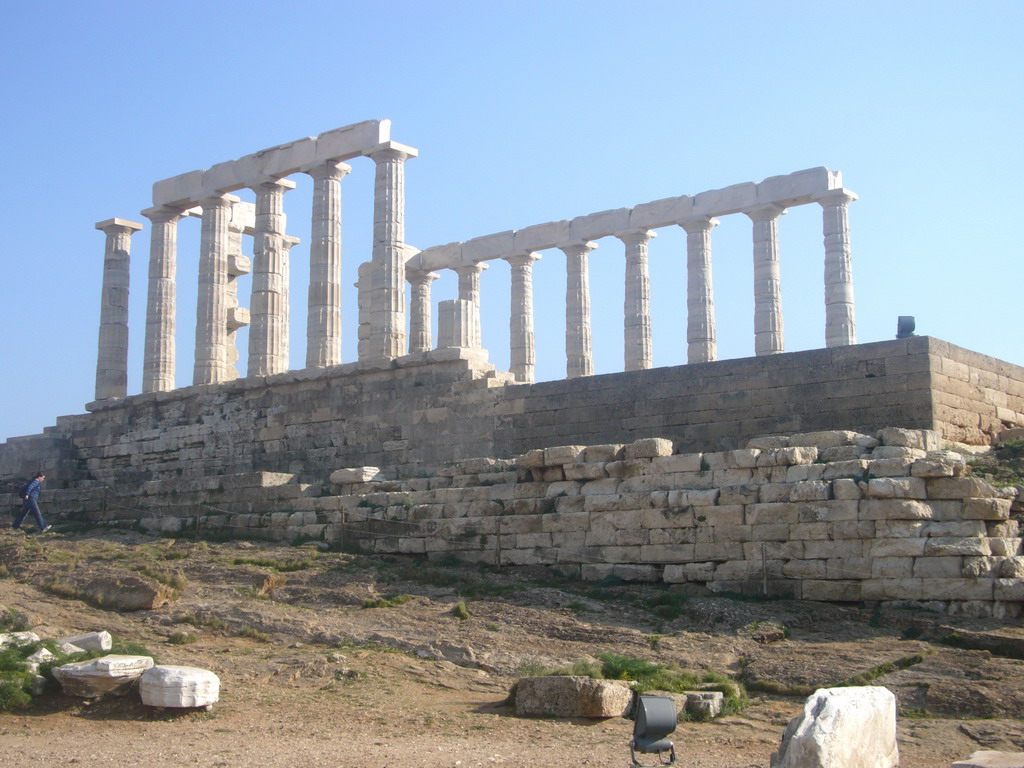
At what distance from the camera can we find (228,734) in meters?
10.7

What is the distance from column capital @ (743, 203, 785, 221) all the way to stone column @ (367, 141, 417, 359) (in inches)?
337

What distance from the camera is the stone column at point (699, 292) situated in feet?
102

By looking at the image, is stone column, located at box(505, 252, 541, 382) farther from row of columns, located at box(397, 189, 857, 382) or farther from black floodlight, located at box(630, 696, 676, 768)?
black floodlight, located at box(630, 696, 676, 768)

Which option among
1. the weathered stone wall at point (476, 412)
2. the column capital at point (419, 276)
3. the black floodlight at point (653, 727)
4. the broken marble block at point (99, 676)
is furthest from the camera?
the column capital at point (419, 276)

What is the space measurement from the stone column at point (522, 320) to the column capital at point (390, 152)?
259 inches

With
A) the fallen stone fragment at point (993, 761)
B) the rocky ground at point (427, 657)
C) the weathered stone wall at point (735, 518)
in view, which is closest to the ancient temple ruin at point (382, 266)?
the weathered stone wall at point (735, 518)

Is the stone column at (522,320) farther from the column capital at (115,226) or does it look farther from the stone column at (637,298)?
the column capital at (115,226)

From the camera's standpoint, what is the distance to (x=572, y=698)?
11.2 meters

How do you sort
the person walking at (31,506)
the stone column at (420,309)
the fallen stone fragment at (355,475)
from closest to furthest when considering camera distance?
the fallen stone fragment at (355,475) < the person walking at (31,506) < the stone column at (420,309)

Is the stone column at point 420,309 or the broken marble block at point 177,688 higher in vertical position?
the stone column at point 420,309

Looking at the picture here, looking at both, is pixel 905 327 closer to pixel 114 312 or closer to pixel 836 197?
pixel 836 197

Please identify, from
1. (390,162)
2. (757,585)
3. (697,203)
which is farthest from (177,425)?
(757,585)

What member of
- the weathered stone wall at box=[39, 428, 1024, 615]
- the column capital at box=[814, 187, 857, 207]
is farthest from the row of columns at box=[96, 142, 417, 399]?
the column capital at box=[814, 187, 857, 207]

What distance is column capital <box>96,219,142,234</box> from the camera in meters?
33.6
